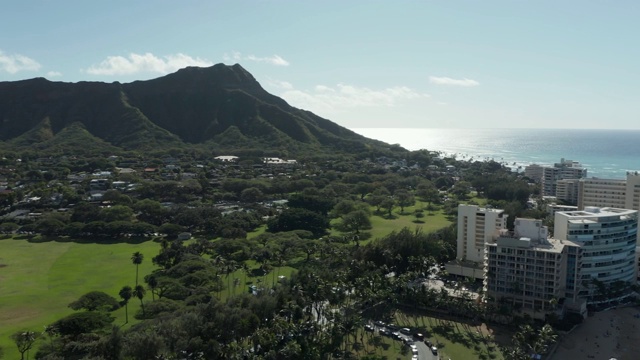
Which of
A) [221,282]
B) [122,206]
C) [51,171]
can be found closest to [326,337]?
[221,282]

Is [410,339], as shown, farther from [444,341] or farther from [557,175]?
[557,175]

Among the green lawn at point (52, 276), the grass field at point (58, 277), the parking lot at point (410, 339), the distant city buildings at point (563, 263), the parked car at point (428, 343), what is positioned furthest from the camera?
the distant city buildings at point (563, 263)

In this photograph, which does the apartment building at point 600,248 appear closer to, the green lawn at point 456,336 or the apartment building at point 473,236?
the apartment building at point 473,236

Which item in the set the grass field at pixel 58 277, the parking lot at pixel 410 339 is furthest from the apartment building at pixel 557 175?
the parking lot at pixel 410 339

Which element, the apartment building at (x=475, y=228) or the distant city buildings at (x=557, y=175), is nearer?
the apartment building at (x=475, y=228)

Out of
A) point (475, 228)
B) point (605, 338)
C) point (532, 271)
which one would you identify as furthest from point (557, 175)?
point (605, 338)

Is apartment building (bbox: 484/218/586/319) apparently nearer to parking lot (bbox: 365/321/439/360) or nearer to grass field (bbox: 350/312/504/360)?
grass field (bbox: 350/312/504/360)

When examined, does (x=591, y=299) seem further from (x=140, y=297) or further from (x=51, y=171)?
(x=51, y=171)
